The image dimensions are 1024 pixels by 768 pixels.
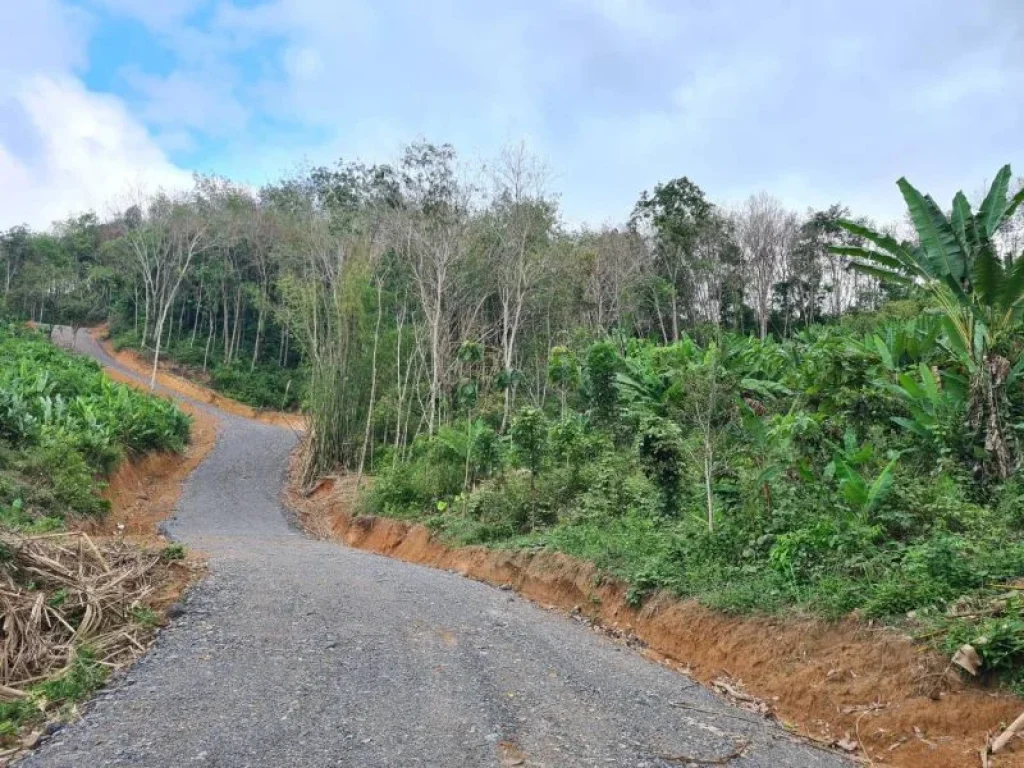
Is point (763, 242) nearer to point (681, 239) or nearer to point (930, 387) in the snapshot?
point (681, 239)

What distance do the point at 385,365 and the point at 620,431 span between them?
853cm

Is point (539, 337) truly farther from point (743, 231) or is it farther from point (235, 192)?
point (235, 192)

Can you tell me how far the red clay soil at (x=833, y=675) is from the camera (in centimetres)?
387

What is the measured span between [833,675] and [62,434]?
14.7 metres

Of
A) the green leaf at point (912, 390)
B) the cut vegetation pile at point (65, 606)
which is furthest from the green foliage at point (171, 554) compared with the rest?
the green leaf at point (912, 390)

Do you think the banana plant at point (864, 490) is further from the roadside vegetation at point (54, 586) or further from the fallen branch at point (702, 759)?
the roadside vegetation at point (54, 586)

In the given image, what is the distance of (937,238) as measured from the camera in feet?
23.3

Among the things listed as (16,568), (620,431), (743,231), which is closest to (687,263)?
(743,231)

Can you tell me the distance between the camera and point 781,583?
5.54 metres

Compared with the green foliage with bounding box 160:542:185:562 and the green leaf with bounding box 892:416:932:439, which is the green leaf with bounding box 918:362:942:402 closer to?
the green leaf with bounding box 892:416:932:439

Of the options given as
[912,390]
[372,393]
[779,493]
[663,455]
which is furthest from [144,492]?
[912,390]

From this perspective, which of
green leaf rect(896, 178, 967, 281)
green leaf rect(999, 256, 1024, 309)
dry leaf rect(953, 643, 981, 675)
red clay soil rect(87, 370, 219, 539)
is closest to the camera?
dry leaf rect(953, 643, 981, 675)

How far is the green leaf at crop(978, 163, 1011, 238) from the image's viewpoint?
7.14 metres

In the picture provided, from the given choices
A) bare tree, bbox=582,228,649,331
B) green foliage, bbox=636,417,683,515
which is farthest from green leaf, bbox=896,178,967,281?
bare tree, bbox=582,228,649,331
